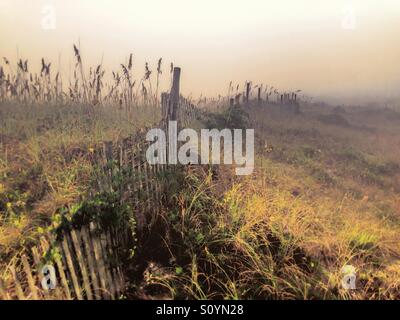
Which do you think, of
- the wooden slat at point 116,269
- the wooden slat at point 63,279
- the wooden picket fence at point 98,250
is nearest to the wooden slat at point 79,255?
the wooden picket fence at point 98,250

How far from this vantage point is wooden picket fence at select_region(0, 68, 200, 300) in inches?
105

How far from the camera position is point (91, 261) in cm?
294

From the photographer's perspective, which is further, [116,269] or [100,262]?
[116,269]

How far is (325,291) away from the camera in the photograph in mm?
3191

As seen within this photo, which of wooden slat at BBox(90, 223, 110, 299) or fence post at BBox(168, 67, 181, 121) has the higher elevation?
fence post at BBox(168, 67, 181, 121)

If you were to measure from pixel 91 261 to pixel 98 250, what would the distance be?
0.11 metres

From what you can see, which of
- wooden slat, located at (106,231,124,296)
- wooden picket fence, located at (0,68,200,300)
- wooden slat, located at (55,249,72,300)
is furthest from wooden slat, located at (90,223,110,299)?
wooden slat, located at (55,249,72,300)

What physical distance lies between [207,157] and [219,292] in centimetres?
283

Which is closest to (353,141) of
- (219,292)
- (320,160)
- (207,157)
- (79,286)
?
(320,160)

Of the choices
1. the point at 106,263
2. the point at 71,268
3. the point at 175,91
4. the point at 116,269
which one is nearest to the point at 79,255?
the point at 71,268

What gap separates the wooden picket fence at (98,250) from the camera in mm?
2666

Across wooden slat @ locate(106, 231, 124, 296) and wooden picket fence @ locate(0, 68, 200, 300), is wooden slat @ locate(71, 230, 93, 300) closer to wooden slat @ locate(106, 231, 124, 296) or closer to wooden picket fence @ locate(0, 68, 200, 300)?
wooden picket fence @ locate(0, 68, 200, 300)

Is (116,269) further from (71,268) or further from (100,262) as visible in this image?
(71,268)

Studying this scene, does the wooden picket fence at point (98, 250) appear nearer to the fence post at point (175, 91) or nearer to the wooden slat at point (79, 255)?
the wooden slat at point (79, 255)
